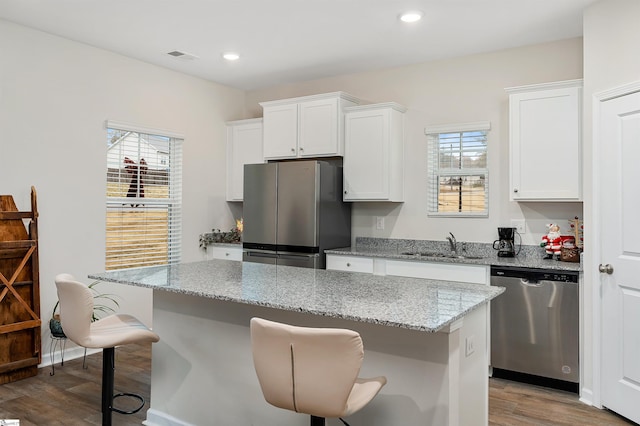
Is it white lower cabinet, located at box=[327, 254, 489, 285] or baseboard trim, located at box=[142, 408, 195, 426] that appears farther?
white lower cabinet, located at box=[327, 254, 489, 285]

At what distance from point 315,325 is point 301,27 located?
249 cm

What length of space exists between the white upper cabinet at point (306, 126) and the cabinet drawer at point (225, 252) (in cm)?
104

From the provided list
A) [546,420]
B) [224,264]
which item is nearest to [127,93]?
[224,264]

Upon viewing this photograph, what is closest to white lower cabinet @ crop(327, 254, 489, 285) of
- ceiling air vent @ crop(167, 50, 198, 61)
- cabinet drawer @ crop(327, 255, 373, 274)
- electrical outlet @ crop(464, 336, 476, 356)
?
cabinet drawer @ crop(327, 255, 373, 274)

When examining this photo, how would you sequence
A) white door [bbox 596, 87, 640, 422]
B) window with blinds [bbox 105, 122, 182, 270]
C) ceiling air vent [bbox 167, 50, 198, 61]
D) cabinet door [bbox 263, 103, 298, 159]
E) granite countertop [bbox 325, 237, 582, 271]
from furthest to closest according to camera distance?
cabinet door [bbox 263, 103, 298, 159], window with blinds [bbox 105, 122, 182, 270], ceiling air vent [bbox 167, 50, 198, 61], granite countertop [bbox 325, 237, 582, 271], white door [bbox 596, 87, 640, 422]

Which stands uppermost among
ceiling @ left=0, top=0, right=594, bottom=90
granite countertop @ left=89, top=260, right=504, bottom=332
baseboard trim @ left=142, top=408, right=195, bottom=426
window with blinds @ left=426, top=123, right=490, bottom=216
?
ceiling @ left=0, top=0, right=594, bottom=90

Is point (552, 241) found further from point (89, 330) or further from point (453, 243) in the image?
point (89, 330)

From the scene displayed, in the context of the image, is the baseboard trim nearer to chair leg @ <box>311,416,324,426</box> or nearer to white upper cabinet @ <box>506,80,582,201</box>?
chair leg @ <box>311,416,324,426</box>

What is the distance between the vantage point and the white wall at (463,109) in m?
4.04

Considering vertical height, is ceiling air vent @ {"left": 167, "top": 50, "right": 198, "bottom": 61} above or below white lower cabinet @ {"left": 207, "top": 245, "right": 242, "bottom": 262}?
above

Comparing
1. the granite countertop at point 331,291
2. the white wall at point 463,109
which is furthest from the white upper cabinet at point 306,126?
the granite countertop at point 331,291

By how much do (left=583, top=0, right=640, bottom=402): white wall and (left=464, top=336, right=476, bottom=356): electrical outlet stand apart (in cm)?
151

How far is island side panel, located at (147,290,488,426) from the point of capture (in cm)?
201

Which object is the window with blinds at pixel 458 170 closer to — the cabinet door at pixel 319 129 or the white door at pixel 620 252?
the cabinet door at pixel 319 129
